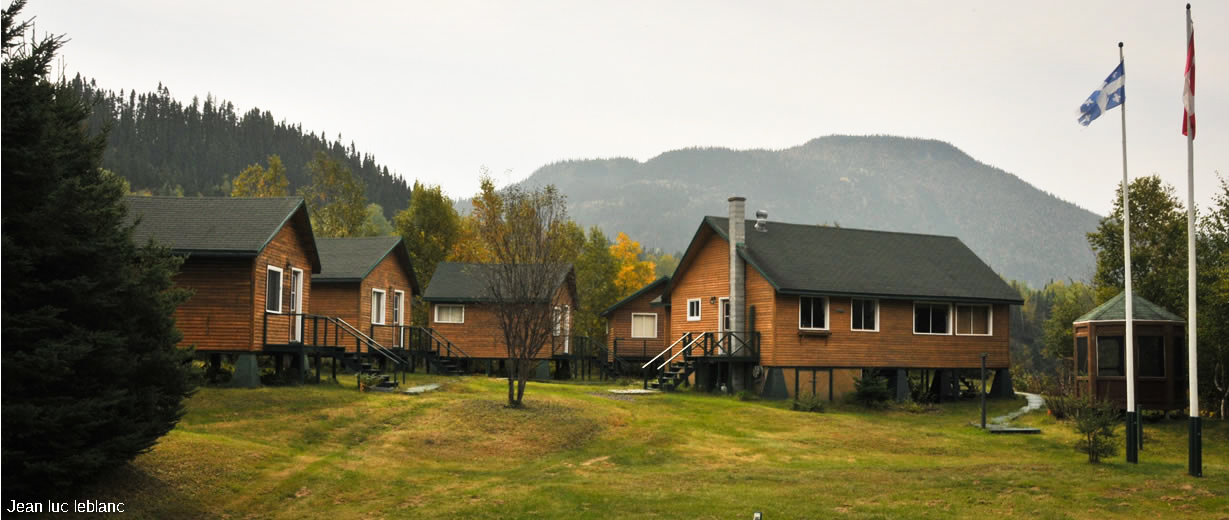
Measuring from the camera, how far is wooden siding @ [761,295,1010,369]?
1394 inches

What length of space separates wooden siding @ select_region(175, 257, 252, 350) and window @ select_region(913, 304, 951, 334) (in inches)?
909

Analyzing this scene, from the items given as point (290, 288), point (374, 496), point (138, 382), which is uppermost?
point (290, 288)

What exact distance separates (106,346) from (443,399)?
13101mm

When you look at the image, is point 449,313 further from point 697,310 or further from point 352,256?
point 697,310

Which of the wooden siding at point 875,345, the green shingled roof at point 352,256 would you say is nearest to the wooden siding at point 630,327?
the green shingled roof at point 352,256

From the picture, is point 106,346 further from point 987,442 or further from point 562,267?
point 987,442

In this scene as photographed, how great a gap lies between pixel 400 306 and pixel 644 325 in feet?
45.8

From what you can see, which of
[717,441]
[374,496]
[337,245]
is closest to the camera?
A: [374,496]

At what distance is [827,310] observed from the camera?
3609 centimetres

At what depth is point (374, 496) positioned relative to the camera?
17.0 m

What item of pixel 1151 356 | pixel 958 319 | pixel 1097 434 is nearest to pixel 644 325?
pixel 958 319

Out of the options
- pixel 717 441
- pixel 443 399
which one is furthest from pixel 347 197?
pixel 717 441

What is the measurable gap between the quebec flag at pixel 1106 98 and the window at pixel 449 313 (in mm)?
29420

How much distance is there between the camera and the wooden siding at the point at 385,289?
3806cm
